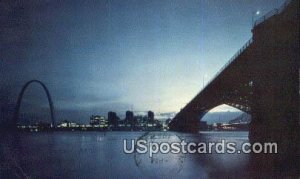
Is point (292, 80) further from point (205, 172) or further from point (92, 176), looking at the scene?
point (92, 176)

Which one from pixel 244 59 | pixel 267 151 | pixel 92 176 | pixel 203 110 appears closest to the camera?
pixel 92 176

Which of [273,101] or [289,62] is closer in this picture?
[289,62]

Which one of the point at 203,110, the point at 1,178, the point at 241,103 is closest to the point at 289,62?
the point at 1,178

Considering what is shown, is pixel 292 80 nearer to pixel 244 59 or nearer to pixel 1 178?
pixel 244 59

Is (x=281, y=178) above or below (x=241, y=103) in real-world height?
below

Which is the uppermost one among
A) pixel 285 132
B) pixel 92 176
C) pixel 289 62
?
pixel 289 62

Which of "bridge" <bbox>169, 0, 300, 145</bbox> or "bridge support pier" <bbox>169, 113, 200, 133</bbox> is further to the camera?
"bridge support pier" <bbox>169, 113, 200, 133</bbox>

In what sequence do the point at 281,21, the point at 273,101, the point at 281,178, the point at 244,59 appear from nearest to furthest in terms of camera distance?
1. the point at 281,178
2. the point at 281,21
3. the point at 273,101
4. the point at 244,59

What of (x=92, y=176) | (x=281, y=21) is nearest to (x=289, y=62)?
(x=281, y=21)

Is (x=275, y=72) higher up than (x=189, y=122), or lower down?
higher up

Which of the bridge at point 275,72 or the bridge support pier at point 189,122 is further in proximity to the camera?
the bridge support pier at point 189,122

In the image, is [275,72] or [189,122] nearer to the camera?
[275,72]
